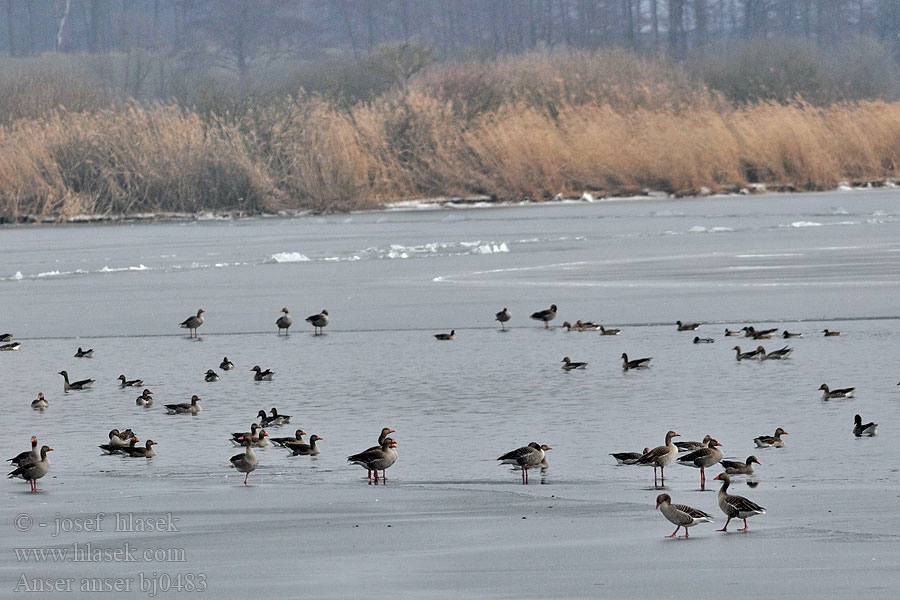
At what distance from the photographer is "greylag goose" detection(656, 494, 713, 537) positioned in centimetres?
680

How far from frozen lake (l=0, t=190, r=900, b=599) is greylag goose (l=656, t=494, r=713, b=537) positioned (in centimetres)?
10

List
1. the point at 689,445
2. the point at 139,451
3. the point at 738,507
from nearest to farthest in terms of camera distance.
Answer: the point at 738,507, the point at 689,445, the point at 139,451

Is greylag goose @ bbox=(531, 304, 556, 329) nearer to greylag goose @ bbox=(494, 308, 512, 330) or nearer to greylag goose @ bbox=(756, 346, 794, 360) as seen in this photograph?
greylag goose @ bbox=(494, 308, 512, 330)

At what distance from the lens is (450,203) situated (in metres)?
34.6

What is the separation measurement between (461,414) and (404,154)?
25.4 m

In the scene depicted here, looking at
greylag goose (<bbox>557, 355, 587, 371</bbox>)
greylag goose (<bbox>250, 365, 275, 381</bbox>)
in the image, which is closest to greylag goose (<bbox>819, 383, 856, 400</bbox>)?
greylag goose (<bbox>557, 355, 587, 371</bbox>)

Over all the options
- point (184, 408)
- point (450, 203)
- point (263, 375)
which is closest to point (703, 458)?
point (184, 408)

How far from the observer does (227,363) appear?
12.8 m

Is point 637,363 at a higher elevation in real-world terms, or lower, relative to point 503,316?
lower

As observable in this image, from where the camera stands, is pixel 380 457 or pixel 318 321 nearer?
pixel 380 457

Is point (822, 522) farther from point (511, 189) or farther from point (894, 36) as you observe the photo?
point (894, 36)

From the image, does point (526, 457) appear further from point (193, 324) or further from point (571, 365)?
point (193, 324)

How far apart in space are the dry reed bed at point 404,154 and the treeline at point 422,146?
4 cm

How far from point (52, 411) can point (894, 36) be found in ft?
248
